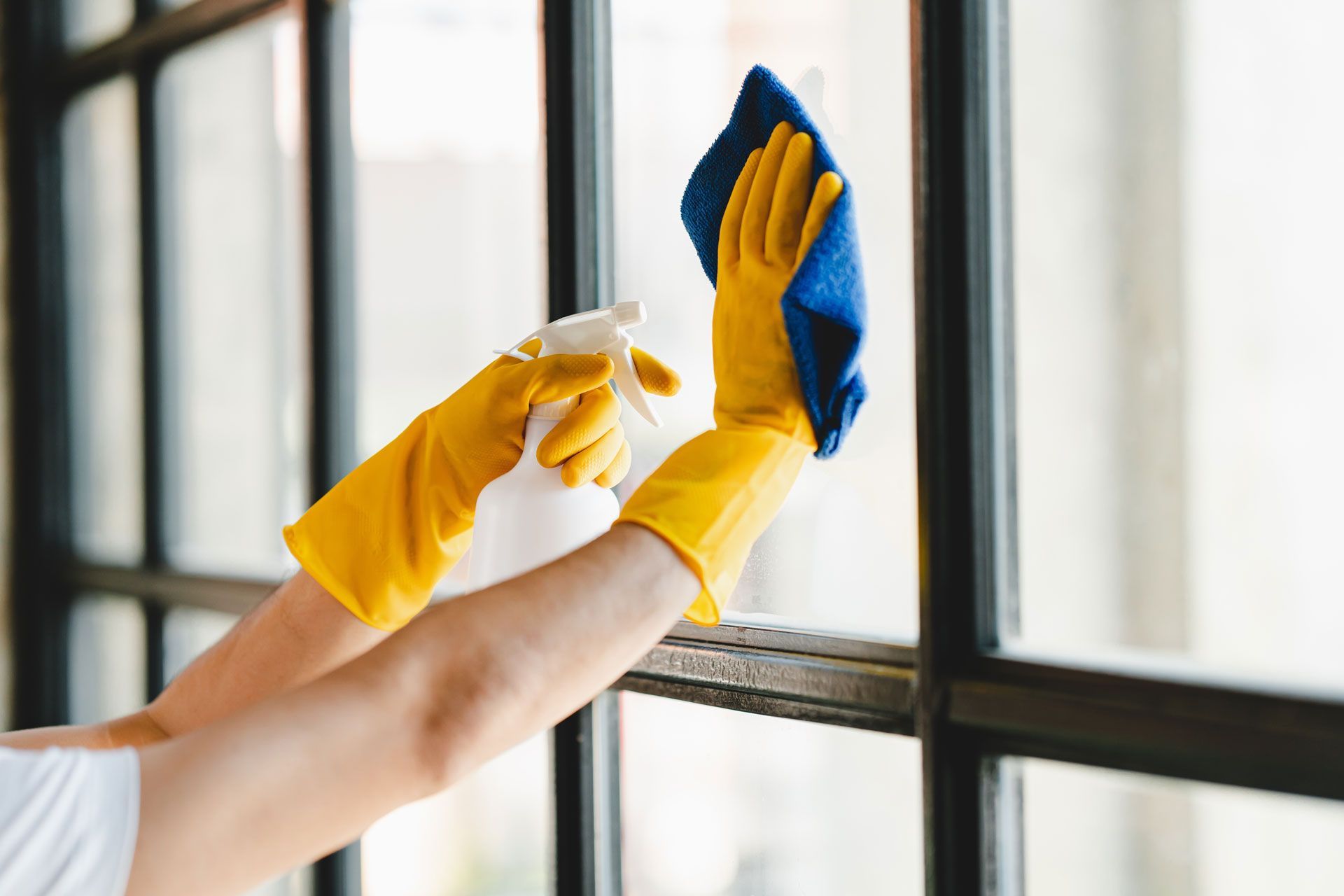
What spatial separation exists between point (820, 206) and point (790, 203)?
0.03 m

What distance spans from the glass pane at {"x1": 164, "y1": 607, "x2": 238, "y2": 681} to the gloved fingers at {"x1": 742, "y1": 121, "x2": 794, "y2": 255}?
156 centimetres

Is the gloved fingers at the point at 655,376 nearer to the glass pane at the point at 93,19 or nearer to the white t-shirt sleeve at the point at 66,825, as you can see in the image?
the white t-shirt sleeve at the point at 66,825

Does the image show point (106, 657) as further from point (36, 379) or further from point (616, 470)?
point (616, 470)

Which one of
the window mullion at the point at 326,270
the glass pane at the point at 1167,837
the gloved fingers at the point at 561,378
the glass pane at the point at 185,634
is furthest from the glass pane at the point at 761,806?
the glass pane at the point at 185,634

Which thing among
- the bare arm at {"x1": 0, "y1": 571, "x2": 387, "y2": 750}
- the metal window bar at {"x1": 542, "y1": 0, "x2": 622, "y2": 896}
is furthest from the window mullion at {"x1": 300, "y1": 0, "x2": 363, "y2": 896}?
the bare arm at {"x1": 0, "y1": 571, "x2": 387, "y2": 750}

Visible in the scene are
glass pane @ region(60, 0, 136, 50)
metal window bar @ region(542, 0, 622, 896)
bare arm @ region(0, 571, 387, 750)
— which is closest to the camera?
bare arm @ region(0, 571, 387, 750)

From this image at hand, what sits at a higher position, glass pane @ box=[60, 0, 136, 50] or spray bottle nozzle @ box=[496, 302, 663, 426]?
glass pane @ box=[60, 0, 136, 50]

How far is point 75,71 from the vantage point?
7.50 feet

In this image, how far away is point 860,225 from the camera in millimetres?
1079

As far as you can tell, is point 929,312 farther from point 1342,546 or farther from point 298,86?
point 298,86

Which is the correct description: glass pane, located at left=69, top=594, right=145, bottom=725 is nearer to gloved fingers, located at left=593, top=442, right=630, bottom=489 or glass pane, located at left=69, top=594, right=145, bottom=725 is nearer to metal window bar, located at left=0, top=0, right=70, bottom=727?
metal window bar, located at left=0, top=0, right=70, bottom=727

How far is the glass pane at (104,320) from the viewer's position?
7.34ft

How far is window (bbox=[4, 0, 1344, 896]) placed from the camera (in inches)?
32.3

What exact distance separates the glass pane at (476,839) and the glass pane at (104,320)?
0.94m
